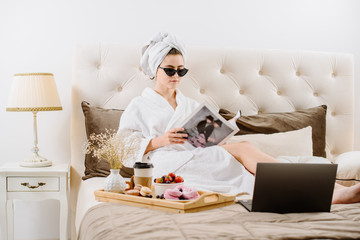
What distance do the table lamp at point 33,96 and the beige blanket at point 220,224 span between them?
3.42 feet

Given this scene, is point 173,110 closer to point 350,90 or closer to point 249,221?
point 249,221

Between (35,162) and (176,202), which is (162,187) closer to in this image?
(176,202)

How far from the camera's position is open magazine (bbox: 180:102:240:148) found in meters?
1.84

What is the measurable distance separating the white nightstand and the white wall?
0.40 meters

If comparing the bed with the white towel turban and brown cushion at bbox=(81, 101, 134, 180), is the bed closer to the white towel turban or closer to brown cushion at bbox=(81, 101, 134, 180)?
brown cushion at bbox=(81, 101, 134, 180)

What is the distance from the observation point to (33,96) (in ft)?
7.72

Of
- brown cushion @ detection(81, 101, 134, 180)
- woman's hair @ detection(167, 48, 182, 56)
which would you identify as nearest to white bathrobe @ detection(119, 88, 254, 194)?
brown cushion @ detection(81, 101, 134, 180)

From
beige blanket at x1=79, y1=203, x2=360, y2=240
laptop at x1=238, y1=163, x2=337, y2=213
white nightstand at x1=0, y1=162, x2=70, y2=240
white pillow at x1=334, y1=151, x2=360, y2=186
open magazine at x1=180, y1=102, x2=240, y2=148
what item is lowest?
white nightstand at x1=0, y1=162, x2=70, y2=240

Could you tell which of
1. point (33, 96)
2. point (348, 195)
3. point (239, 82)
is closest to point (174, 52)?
point (239, 82)

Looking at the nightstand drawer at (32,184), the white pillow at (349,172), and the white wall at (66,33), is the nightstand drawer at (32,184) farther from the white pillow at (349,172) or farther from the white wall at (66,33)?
the white pillow at (349,172)

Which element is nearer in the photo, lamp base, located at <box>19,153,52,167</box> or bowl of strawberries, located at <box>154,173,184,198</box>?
bowl of strawberries, located at <box>154,173,184,198</box>

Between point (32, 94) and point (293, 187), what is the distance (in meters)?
1.58

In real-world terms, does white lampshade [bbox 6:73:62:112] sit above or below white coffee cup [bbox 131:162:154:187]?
above

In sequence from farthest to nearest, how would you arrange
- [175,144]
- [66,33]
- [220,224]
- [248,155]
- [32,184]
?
[66,33] < [32,184] < [175,144] < [248,155] < [220,224]
